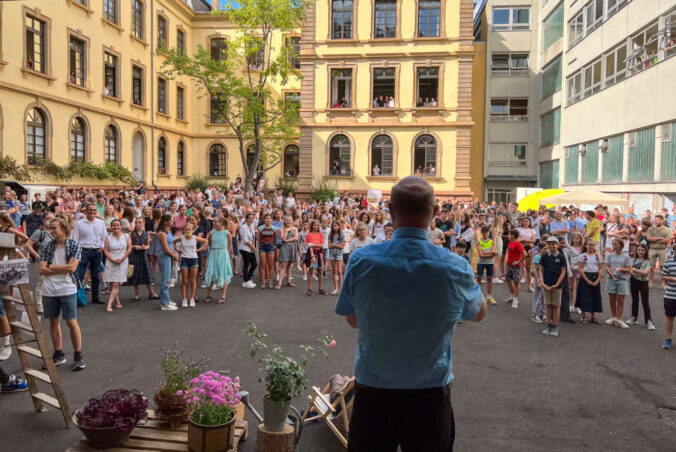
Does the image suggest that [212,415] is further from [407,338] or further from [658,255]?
[658,255]

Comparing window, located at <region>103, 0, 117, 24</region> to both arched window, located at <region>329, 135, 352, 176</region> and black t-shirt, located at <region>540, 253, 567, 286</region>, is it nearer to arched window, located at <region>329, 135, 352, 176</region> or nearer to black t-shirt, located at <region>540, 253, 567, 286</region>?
arched window, located at <region>329, 135, 352, 176</region>

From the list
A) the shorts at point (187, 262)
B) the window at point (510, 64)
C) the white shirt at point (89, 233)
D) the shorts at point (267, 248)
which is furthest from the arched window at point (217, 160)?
the shorts at point (187, 262)

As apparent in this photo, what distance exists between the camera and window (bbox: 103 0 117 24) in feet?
94.7

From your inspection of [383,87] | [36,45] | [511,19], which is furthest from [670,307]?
[511,19]

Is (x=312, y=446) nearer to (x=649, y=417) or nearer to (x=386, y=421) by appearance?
(x=386, y=421)

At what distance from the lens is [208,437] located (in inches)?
174

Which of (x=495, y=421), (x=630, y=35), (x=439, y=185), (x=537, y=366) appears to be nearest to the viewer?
(x=495, y=421)

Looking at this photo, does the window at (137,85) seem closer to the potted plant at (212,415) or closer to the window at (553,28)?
the window at (553,28)

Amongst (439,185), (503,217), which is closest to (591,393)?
(503,217)

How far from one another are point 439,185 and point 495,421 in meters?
28.1

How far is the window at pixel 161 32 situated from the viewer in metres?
34.2

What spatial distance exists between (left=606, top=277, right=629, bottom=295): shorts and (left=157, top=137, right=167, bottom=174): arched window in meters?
30.5

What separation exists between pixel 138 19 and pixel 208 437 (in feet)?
109

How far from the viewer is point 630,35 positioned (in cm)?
2311
